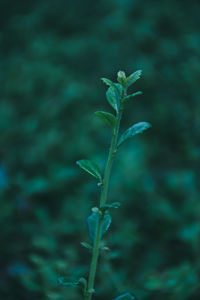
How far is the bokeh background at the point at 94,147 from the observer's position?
5.47 ft

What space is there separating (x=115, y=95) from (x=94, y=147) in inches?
58.5

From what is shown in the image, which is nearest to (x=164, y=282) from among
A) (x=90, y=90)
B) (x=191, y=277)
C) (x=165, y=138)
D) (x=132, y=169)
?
(x=191, y=277)

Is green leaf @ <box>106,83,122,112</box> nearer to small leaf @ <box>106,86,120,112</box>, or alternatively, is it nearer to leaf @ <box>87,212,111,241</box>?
small leaf @ <box>106,86,120,112</box>

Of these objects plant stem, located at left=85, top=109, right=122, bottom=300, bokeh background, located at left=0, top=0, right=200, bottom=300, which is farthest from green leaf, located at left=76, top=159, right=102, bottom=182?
bokeh background, located at left=0, top=0, right=200, bottom=300

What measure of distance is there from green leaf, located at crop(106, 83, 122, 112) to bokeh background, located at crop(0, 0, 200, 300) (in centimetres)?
66

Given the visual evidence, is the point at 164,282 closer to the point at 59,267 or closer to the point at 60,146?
the point at 59,267

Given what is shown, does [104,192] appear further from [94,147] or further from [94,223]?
[94,147]

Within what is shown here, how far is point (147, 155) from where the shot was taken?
2527 millimetres

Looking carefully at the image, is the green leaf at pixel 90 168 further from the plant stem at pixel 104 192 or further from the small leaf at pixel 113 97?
the small leaf at pixel 113 97

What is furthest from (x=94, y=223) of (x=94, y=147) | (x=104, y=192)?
(x=94, y=147)

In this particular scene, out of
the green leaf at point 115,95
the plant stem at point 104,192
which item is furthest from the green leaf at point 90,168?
the green leaf at point 115,95

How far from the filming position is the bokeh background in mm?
1667

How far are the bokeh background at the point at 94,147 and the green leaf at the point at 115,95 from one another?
66 cm

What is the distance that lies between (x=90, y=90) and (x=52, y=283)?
2.03 meters
